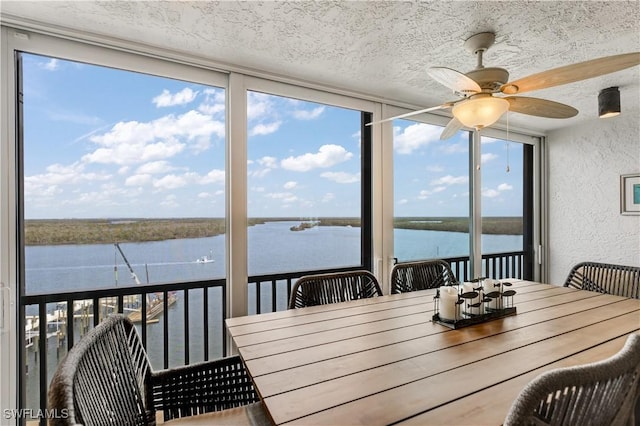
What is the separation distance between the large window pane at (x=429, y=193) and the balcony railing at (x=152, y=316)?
87 centimetres

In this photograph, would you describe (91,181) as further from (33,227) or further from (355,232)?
(355,232)

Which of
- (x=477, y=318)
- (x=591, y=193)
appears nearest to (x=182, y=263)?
(x=477, y=318)

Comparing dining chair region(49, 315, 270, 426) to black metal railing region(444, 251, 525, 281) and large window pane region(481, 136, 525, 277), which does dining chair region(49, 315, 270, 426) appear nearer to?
black metal railing region(444, 251, 525, 281)

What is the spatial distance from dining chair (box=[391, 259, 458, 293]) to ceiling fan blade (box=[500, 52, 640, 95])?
1326 millimetres

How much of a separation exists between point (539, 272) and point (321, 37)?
4034 mm

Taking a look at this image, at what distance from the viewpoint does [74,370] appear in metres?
0.82

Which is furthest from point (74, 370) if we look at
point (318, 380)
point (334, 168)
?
point (334, 168)

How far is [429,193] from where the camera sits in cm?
339

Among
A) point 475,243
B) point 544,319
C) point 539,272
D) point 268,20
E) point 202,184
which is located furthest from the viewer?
point 539,272

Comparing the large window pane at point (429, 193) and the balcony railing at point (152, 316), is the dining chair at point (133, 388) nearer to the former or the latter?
the balcony railing at point (152, 316)

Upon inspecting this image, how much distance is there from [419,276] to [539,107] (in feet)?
4.46

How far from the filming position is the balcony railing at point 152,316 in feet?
6.22

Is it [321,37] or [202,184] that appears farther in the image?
[202,184]

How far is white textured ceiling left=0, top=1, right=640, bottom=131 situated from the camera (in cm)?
165
